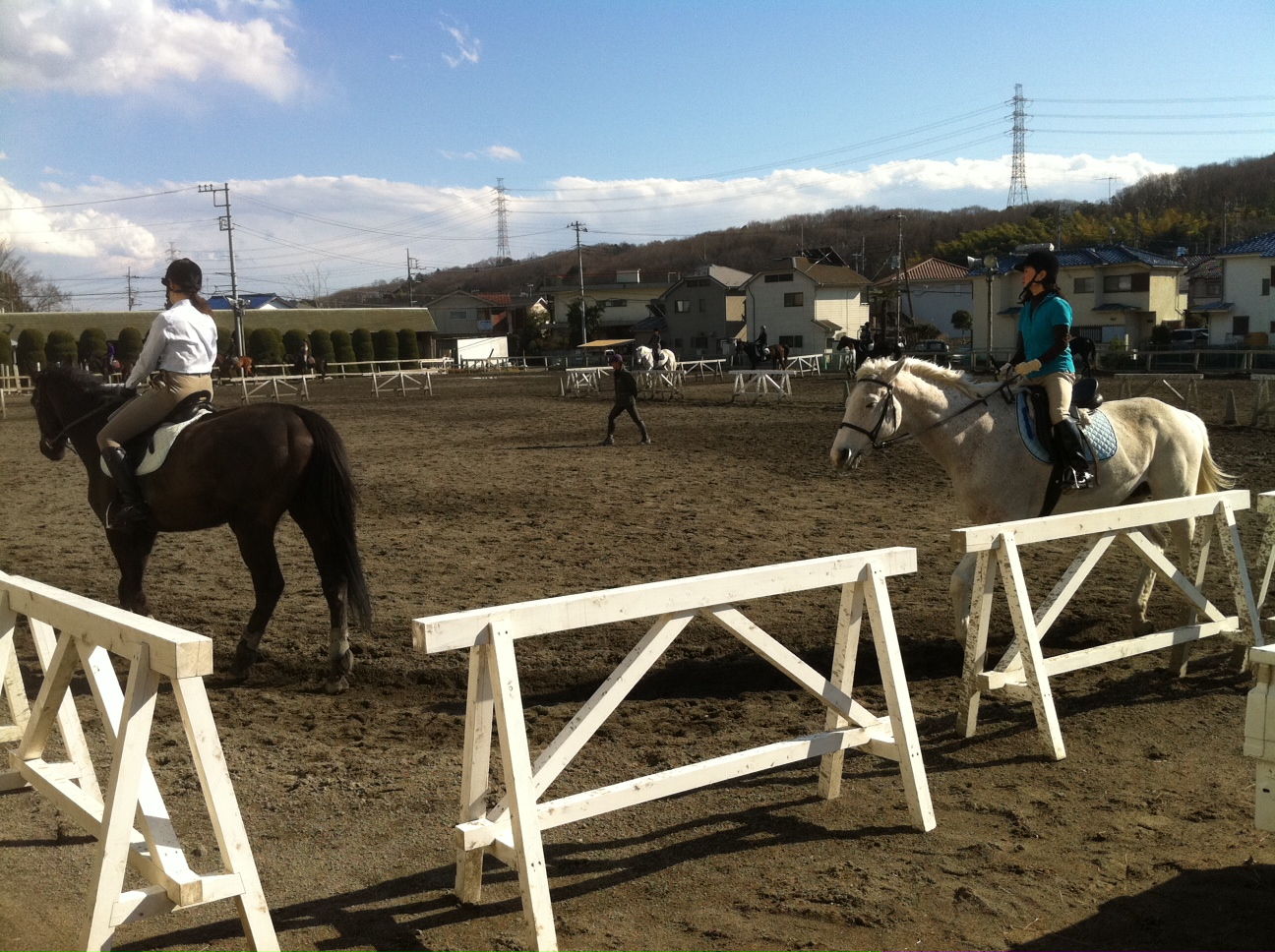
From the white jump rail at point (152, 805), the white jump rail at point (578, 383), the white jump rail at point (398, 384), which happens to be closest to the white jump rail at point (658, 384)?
the white jump rail at point (578, 383)

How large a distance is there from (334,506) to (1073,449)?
16.3 ft

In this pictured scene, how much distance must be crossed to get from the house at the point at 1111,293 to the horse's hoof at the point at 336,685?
56.9 meters

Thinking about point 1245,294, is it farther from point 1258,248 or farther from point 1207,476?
point 1207,476

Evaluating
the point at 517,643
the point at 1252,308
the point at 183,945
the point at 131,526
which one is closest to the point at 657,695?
the point at 517,643

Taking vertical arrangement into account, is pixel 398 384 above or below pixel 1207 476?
above

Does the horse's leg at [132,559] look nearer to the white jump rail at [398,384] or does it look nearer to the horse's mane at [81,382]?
the horse's mane at [81,382]

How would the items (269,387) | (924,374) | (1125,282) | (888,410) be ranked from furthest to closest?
(1125,282) < (269,387) < (924,374) < (888,410)

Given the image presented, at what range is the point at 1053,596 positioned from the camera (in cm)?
552

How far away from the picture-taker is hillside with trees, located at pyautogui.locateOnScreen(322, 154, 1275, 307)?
9738cm

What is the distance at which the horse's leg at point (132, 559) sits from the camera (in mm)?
6715

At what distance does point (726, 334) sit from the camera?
77.6 m

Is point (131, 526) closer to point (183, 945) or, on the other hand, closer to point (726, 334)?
point (183, 945)

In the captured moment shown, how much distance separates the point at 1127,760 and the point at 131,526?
20.4 feet

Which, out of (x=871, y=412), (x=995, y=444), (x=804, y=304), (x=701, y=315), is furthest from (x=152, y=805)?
(x=701, y=315)
